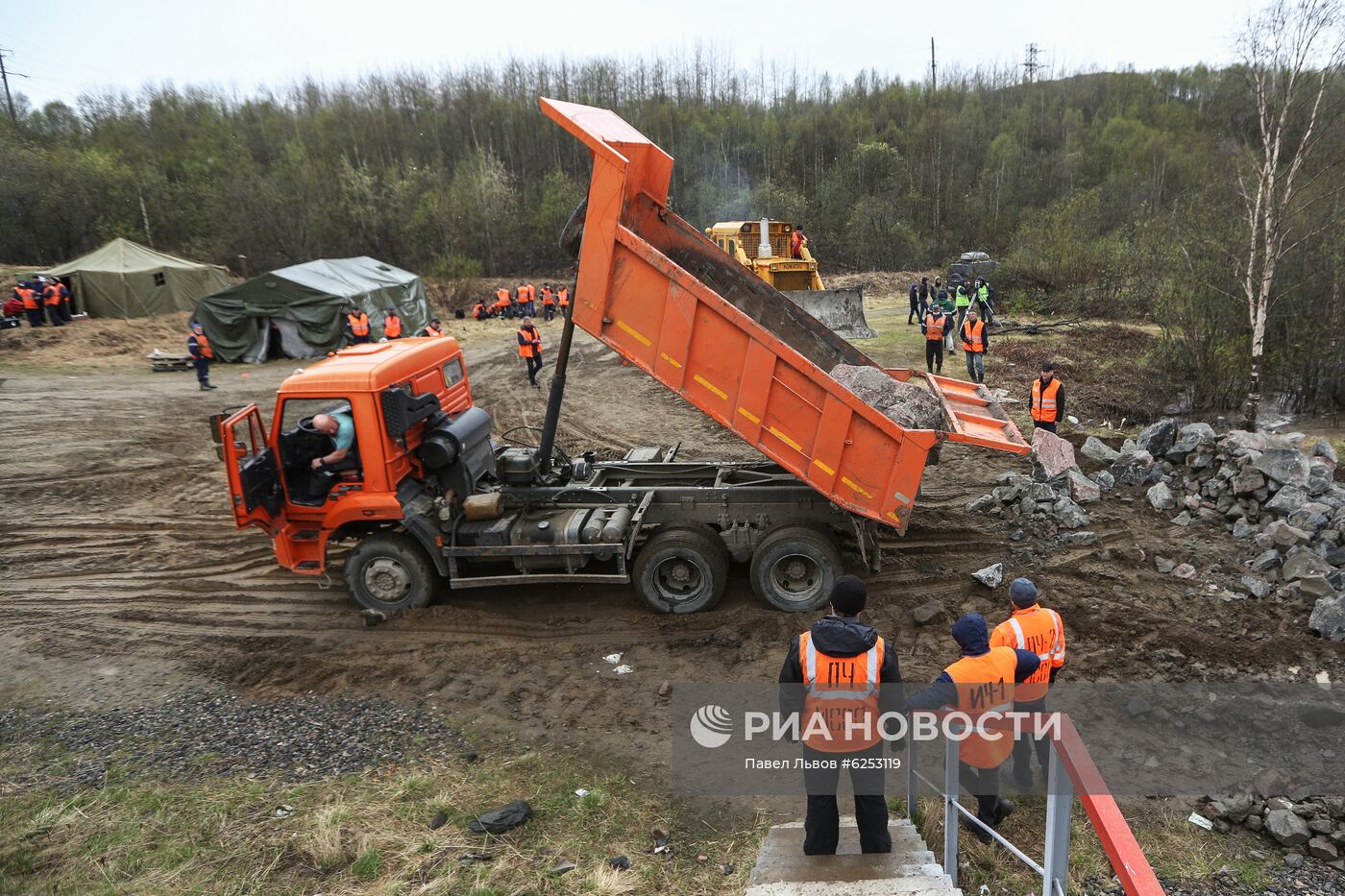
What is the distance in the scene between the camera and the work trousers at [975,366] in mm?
13312

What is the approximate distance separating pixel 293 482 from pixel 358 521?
618 millimetres

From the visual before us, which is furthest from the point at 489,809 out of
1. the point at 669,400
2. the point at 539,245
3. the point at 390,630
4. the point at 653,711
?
the point at 539,245

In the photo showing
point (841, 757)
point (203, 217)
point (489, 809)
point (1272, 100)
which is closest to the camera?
point (841, 757)

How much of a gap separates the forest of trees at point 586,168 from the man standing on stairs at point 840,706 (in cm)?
Answer: 2018

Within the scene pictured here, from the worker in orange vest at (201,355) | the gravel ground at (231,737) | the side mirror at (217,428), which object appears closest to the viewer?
the gravel ground at (231,737)

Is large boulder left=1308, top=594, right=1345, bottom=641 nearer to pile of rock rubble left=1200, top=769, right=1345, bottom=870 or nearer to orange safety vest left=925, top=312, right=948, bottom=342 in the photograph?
pile of rock rubble left=1200, top=769, right=1345, bottom=870

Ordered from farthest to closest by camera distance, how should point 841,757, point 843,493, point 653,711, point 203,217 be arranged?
point 203,217, point 843,493, point 653,711, point 841,757

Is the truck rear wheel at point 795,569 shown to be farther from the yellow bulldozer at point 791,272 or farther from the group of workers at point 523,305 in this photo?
the group of workers at point 523,305

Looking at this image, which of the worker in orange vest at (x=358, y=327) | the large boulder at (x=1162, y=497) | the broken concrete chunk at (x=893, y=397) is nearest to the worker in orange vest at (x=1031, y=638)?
the broken concrete chunk at (x=893, y=397)

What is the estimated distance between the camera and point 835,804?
137 inches

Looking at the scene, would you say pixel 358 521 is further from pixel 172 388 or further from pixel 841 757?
pixel 172 388

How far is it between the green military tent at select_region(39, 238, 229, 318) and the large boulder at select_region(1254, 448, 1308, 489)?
2547 cm

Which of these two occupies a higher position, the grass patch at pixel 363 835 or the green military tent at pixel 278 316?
the green military tent at pixel 278 316

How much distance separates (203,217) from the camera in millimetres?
34031
